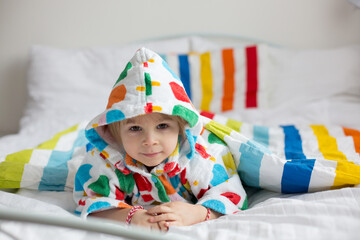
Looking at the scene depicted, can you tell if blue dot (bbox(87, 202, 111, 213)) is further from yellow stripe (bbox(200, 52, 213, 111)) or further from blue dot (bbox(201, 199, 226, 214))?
yellow stripe (bbox(200, 52, 213, 111))

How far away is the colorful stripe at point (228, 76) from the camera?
2016 millimetres

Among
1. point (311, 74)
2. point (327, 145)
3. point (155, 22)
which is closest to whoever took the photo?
point (327, 145)

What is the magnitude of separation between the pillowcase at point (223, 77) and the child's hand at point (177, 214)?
95cm

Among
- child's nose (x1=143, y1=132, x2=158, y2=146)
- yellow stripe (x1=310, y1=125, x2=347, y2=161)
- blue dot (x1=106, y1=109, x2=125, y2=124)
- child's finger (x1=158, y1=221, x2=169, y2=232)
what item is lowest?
child's finger (x1=158, y1=221, x2=169, y2=232)

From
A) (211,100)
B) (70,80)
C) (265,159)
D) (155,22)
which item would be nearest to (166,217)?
(265,159)

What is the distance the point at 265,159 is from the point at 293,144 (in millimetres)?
266

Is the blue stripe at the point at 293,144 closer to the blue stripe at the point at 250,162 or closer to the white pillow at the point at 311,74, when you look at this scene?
the blue stripe at the point at 250,162

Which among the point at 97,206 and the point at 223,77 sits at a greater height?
the point at 223,77

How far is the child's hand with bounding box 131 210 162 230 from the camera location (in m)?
1.06

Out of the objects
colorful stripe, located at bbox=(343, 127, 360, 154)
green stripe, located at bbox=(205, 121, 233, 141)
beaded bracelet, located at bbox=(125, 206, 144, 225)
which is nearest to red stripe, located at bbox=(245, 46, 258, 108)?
colorful stripe, located at bbox=(343, 127, 360, 154)

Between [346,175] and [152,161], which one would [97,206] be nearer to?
[152,161]

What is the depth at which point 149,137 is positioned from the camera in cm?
109

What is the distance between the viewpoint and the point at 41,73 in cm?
204

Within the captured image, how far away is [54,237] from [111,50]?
1284mm
